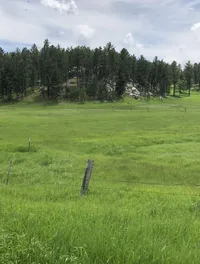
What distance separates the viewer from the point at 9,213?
19.1 ft

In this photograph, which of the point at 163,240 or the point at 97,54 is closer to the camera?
the point at 163,240

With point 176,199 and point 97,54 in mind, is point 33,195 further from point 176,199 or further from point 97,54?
point 97,54

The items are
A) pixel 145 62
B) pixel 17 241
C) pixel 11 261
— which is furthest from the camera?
pixel 145 62

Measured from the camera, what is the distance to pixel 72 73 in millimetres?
129250

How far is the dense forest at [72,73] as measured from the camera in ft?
363

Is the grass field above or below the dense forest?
below

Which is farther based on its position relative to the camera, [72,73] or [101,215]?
[72,73]

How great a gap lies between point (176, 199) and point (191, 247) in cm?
574

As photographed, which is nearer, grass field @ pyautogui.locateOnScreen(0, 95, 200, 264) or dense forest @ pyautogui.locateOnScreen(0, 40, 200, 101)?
grass field @ pyautogui.locateOnScreen(0, 95, 200, 264)

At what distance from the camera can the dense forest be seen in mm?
110500

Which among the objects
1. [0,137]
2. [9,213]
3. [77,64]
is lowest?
[0,137]

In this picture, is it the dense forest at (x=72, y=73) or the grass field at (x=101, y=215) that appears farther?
the dense forest at (x=72, y=73)

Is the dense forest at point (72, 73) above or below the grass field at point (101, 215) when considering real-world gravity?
above

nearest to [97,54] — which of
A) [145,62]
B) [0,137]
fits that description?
[145,62]
